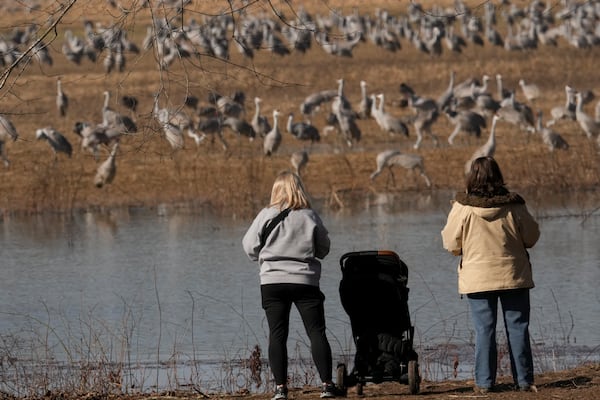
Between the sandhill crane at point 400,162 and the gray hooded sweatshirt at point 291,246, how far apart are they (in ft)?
48.2

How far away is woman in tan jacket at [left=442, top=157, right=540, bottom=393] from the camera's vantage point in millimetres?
7191

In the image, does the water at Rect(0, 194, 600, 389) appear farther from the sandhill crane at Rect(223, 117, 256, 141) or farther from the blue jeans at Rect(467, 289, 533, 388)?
the sandhill crane at Rect(223, 117, 256, 141)

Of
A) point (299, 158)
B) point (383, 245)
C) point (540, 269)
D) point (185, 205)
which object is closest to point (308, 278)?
point (540, 269)

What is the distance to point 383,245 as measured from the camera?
52.1 feet

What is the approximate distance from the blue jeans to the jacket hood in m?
0.44

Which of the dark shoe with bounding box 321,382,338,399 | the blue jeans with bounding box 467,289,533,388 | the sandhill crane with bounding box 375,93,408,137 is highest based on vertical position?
the sandhill crane with bounding box 375,93,408,137

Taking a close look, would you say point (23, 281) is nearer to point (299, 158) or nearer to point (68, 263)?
point (68, 263)

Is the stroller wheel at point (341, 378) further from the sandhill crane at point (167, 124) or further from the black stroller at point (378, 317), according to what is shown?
the sandhill crane at point (167, 124)

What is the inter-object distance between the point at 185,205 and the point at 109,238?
10.8ft

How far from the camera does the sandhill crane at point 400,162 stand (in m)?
21.8

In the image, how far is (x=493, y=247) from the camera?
7.22m

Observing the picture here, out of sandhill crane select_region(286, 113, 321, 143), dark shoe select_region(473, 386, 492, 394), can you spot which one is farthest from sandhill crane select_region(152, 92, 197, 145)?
dark shoe select_region(473, 386, 492, 394)

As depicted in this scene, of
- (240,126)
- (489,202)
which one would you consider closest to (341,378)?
(489,202)

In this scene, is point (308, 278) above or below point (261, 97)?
below
